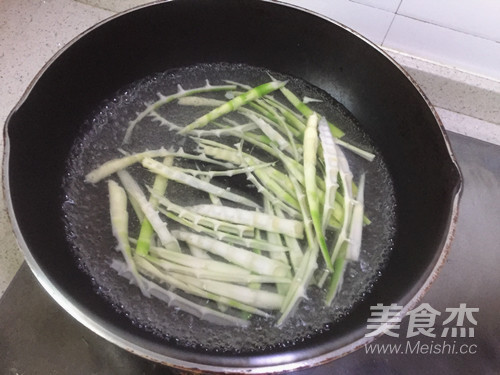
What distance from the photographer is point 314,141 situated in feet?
3.07

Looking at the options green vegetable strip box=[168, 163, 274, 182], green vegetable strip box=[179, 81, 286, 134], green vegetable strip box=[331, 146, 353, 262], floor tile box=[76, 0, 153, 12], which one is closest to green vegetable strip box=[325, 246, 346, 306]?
green vegetable strip box=[331, 146, 353, 262]

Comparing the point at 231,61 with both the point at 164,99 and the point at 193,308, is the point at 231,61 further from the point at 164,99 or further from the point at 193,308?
the point at 193,308

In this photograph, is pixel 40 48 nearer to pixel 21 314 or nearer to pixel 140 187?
pixel 140 187

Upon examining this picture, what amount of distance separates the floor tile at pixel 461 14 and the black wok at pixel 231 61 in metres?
0.23

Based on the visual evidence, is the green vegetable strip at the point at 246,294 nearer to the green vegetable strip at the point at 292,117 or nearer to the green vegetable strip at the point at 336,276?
the green vegetable strip at the point at 336,276

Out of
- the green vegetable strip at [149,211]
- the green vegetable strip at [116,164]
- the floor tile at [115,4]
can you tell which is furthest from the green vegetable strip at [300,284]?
the floor tile at [115,4]

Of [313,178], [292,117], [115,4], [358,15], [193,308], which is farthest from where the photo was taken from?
[115,4]

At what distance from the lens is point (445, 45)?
1.14 m

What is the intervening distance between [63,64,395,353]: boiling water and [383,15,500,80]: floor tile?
28 cm

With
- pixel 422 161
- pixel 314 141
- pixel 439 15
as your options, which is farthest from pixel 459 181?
pixel 439 15

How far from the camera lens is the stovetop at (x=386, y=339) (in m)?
0.85

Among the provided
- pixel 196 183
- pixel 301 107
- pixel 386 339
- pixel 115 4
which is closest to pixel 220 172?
pixel 196 183

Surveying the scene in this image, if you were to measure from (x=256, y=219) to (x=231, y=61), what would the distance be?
1.44 ft

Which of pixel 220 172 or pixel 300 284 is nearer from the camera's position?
pixel 300 284
